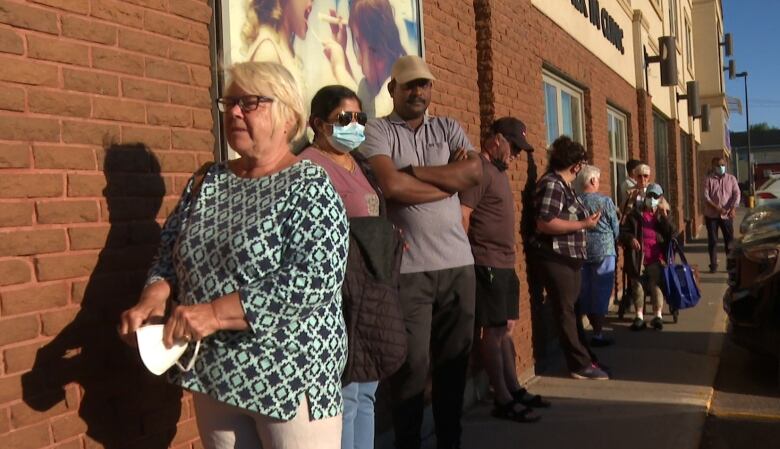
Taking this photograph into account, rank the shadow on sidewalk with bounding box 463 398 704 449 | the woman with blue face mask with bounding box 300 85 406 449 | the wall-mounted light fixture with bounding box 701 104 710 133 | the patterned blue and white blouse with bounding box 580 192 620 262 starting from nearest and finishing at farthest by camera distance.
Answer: the woman with blue face mask with bounding box 300 85 406 449 < the shadow on sidewalk with bounding box 463 398 704 449 < the patterned blue and white blouse with bounding box 580 192 620 262 < the wall-mounted light fixture with bounding box 701 104 710 133

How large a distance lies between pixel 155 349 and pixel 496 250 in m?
3.16

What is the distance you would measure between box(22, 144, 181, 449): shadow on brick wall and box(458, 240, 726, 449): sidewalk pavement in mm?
2455

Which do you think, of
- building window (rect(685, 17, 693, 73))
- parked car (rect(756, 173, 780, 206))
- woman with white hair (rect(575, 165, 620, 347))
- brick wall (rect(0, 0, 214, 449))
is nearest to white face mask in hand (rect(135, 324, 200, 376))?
brick wall (rect(0, 0, 214, 449))

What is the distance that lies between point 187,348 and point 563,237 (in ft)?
14.0

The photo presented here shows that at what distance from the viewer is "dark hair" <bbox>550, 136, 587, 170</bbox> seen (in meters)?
6.21

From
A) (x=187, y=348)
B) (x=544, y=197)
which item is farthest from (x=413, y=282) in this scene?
(x=544, y=197)

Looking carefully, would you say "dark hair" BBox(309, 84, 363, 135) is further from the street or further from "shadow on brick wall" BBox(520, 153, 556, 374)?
"shadow on brick wall" BBox(520, 153, 556, 374)

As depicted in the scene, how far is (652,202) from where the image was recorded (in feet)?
26.9

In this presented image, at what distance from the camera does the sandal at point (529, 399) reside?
17.8 ft

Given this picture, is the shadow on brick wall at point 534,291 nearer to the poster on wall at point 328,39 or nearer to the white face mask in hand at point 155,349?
the poster on wall at point 328,39

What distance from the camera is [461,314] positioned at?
421cm

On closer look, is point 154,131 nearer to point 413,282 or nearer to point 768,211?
point 413,282

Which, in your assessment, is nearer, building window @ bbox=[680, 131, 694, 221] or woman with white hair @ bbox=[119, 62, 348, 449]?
woman with white hair @ bbox=[119, 62, 348, 449]

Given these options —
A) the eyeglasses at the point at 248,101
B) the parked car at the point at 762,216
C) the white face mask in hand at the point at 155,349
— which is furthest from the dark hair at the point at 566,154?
the white face mask in hand at the point at 155,349
